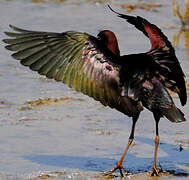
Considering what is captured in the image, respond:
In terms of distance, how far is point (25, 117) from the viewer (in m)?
7.59

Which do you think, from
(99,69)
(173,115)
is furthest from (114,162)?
(99,69)

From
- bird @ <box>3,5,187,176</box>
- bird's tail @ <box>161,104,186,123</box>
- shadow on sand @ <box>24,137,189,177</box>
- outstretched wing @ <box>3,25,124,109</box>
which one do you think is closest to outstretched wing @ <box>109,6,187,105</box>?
bird @ <box>3,5,187,176</box>

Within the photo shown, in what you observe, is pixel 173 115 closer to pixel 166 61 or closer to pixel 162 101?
pixel 162 101

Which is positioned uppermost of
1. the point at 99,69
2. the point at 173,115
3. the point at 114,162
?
the point at 99,69

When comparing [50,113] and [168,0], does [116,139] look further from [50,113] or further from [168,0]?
[168,0]

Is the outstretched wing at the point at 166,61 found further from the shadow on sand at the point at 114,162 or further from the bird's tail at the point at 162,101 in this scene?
the shadow on sand at the point at 114,162

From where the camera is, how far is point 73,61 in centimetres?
591

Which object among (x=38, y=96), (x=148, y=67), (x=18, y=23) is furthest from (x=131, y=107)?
(x=18, y=23)

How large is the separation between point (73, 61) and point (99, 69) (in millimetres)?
256

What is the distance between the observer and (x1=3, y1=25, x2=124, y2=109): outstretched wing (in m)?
5.84

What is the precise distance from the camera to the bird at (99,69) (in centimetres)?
584

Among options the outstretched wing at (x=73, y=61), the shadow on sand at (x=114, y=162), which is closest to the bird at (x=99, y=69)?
the outstretched wing at (x=73, y=61)

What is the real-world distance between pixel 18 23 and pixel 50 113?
436 cm

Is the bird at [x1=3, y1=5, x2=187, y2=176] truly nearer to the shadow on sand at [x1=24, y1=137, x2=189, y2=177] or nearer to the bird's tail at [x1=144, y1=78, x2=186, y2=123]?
the bird's tail at [x1=144, y1=78, x2=186, y2=123]
